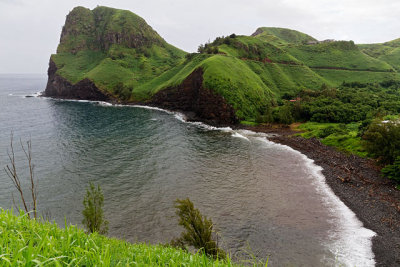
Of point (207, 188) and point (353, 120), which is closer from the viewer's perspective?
point (207, 188)

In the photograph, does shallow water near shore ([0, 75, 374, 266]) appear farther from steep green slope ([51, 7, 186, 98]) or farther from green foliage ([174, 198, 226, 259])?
steep green slope ([51, 7, 186, 98])

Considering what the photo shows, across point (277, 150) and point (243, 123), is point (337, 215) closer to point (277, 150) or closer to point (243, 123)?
point (277, 150)

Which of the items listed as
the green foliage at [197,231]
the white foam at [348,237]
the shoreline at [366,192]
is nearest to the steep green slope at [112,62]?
the shoreline at [366,192]

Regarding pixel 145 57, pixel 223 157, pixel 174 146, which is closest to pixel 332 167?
pixel 223 157

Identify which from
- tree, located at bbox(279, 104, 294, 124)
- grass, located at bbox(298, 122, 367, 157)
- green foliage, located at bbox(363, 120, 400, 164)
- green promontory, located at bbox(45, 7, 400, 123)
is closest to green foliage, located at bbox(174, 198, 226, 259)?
green foliage, located at bbox(363, 120, 400, 164)

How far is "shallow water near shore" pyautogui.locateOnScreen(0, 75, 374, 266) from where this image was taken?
25797mm

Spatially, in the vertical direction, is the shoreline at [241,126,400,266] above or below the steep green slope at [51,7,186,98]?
below

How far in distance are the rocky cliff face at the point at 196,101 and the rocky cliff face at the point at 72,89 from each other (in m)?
46.5

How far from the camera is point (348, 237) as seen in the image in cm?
2612

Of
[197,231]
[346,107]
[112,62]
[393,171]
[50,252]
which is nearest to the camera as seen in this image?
[50,252]

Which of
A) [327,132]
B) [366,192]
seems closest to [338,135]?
[327,132]

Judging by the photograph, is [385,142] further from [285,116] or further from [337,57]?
[337,57]

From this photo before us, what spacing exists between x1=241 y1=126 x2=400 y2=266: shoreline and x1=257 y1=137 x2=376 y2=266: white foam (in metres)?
0.62

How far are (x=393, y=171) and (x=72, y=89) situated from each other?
168 metres
